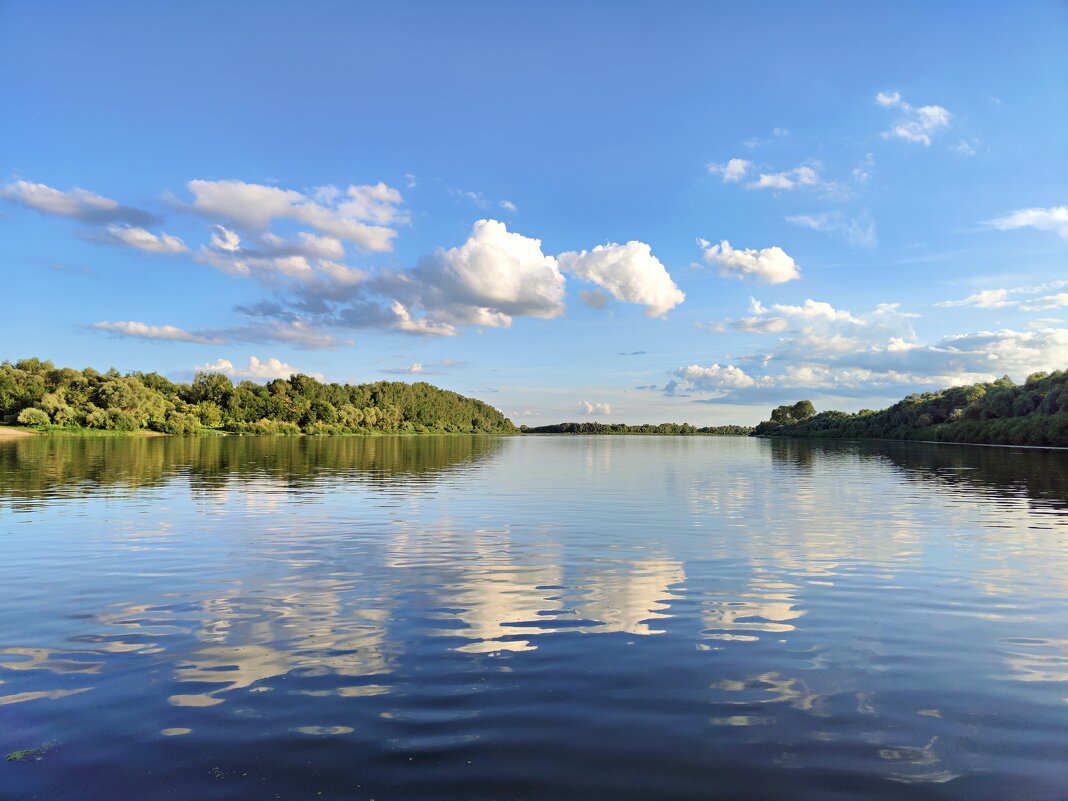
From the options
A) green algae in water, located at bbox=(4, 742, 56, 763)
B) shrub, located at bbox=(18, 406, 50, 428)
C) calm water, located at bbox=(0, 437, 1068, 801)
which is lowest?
calm water, located at bbox=(0, 437, 1068, 801)

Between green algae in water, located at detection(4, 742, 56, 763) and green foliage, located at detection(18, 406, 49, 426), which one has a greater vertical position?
green foliage, located at detection(18, 406, 49, 426)

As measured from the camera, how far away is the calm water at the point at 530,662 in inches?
319

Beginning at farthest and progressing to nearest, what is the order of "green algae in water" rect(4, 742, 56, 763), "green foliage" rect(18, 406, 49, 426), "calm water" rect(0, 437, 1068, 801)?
"green foliage" rect(18, 406, 49, 426), "green algae in water" rect(4, 742, 56, 763), "calm water" rect(0, 437, 1068, 801)

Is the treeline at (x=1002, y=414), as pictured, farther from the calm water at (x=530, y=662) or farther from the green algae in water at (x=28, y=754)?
the green algae in water at (x=28, y=754)

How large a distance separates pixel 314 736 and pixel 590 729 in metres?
3.97

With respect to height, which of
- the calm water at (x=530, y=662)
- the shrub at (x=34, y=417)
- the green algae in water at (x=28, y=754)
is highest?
the shrub at (x=34, y=417)

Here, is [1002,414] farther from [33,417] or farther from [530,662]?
[33,417]

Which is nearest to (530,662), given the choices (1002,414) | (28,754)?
(28,754)

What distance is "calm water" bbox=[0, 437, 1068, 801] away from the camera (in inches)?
319

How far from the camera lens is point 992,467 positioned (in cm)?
7531

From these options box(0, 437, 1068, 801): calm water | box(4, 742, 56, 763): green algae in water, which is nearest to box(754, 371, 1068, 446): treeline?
box(0, 437, 1068, 801): calm water

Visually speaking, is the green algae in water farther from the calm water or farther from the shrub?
the shrub

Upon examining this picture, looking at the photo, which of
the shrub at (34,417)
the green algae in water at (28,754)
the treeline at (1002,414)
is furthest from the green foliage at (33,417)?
the treeline at (1002,414)

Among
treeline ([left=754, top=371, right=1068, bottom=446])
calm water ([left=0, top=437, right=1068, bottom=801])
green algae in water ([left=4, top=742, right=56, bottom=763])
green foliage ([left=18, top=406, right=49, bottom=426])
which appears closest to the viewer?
calm water ([left=0, top=437, right=1068, bottom=801])
